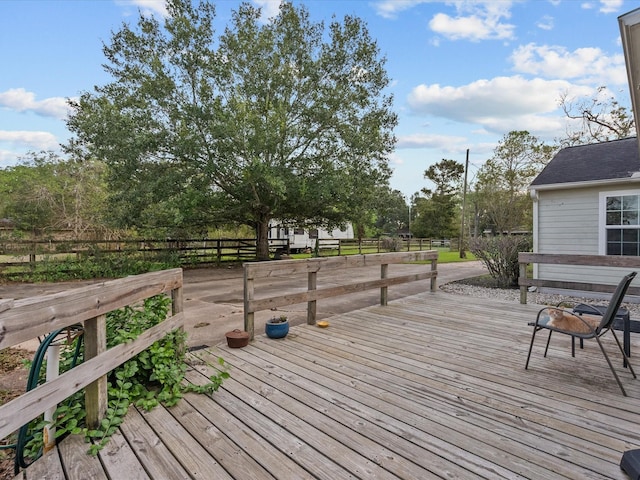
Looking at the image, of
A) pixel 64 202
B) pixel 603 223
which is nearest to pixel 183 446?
pixel 603 223

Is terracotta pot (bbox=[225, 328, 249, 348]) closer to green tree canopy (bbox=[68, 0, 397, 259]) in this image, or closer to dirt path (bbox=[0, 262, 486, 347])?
dirt path (bbox=[0, 262, 486, 347])

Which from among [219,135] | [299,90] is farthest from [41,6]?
[299,90]

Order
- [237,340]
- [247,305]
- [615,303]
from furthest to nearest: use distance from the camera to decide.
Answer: [247,305] < [237,340] < [615,303]

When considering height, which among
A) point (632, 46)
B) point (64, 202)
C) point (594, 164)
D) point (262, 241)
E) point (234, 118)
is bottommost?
point (262, 241)

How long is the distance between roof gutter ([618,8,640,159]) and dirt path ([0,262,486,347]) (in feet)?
14.0

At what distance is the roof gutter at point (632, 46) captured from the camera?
7.02 feet

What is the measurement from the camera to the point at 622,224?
7.09 metres

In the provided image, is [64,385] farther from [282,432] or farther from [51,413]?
[282,432]

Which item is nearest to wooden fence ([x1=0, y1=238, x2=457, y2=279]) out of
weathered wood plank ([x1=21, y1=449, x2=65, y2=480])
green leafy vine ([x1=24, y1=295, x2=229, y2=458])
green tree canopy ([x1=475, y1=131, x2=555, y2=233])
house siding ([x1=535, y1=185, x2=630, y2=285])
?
green leafy vine ([x1=24, y1=295, x2=229, y2=458])

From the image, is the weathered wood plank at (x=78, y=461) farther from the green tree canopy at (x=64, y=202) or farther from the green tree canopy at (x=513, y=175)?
the green tree canopy at (x=513, y=175)

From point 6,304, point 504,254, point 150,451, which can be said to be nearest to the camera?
point 6,304

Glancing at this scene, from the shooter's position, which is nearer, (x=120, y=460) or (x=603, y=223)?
(x=120, y=460)

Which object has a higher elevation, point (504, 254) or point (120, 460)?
point (504, 254)

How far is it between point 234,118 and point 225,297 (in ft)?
18.5
